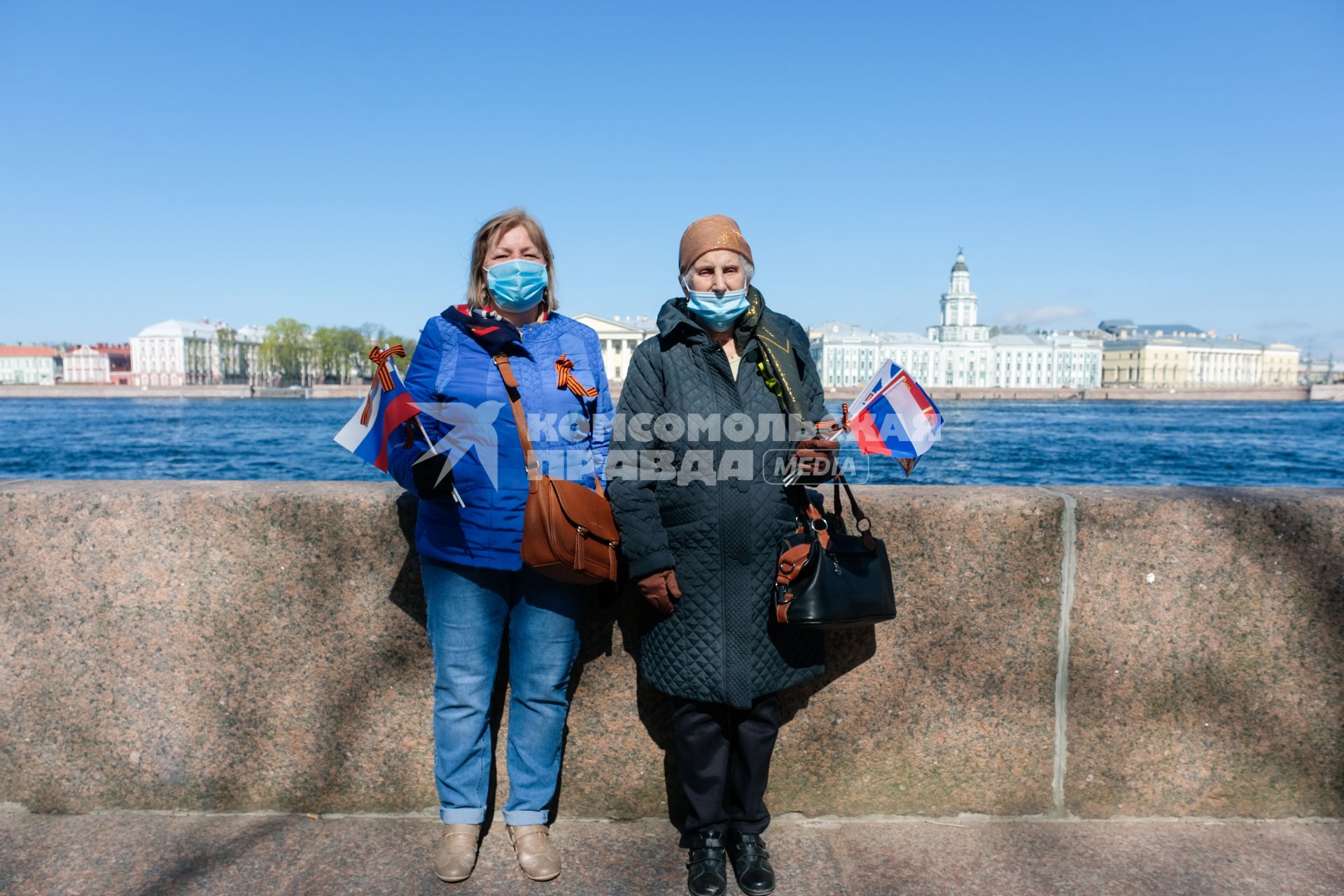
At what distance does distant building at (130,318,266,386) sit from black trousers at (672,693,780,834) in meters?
108

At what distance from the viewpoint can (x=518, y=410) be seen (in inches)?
74.0

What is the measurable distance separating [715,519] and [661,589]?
18cm

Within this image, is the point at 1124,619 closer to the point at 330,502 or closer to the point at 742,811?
the point at 742,811

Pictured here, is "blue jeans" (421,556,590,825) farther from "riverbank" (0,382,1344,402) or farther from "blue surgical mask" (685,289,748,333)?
"riverbank" (0,382,1344,402)

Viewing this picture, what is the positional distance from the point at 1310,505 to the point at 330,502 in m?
2.23

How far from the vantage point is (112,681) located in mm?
2113

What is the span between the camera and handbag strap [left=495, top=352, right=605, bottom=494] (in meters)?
1.85

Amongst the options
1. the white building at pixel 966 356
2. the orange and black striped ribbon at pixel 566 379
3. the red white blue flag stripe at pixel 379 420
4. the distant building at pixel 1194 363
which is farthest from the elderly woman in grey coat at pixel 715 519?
the distant building at pixel 1194 363

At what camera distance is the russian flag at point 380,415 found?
1.78 meters

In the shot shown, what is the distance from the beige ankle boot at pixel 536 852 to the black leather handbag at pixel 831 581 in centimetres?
70

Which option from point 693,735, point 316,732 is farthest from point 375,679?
point 693,735

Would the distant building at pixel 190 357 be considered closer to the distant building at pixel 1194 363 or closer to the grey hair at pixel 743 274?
the distant building at pixel 1194 363

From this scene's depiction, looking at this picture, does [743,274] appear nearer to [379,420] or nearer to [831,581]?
[831,581]

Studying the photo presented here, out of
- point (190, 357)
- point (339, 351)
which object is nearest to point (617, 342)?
point (339, 351)
